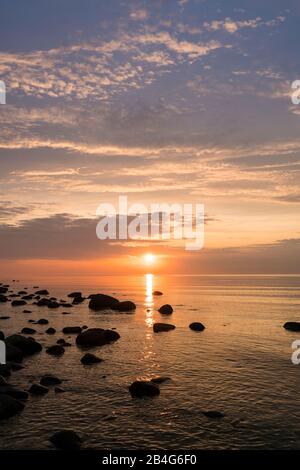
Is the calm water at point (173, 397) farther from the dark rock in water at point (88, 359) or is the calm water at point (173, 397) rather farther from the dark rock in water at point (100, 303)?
the dark rock in water at point (100, 303)

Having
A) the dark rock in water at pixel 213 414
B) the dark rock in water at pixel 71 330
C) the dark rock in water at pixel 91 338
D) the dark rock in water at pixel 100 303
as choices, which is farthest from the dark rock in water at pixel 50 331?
the dark rock in water at pixel 100 303

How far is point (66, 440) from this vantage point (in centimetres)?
1457

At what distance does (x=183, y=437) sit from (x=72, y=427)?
467cm

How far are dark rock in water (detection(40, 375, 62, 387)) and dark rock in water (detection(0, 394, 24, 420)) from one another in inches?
154

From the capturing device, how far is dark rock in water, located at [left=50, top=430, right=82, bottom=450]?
1439 centimetres

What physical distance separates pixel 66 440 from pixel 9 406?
4.36 m

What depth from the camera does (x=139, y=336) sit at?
1545 inches

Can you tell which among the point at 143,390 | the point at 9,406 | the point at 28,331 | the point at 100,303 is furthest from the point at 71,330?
the point at 100,303

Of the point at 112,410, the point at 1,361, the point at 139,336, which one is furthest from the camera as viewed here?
the point at 139,336

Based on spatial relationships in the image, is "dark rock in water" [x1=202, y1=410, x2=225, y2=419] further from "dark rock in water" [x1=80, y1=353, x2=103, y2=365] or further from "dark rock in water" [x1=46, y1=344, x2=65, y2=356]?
"dark rock in water" [x1=46, y1=344, x2=65, y2=356]

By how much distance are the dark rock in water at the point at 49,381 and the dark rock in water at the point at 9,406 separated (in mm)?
3918

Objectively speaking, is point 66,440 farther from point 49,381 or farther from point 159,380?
point 159,380

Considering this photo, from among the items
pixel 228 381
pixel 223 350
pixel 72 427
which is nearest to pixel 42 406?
pixel 72 427
